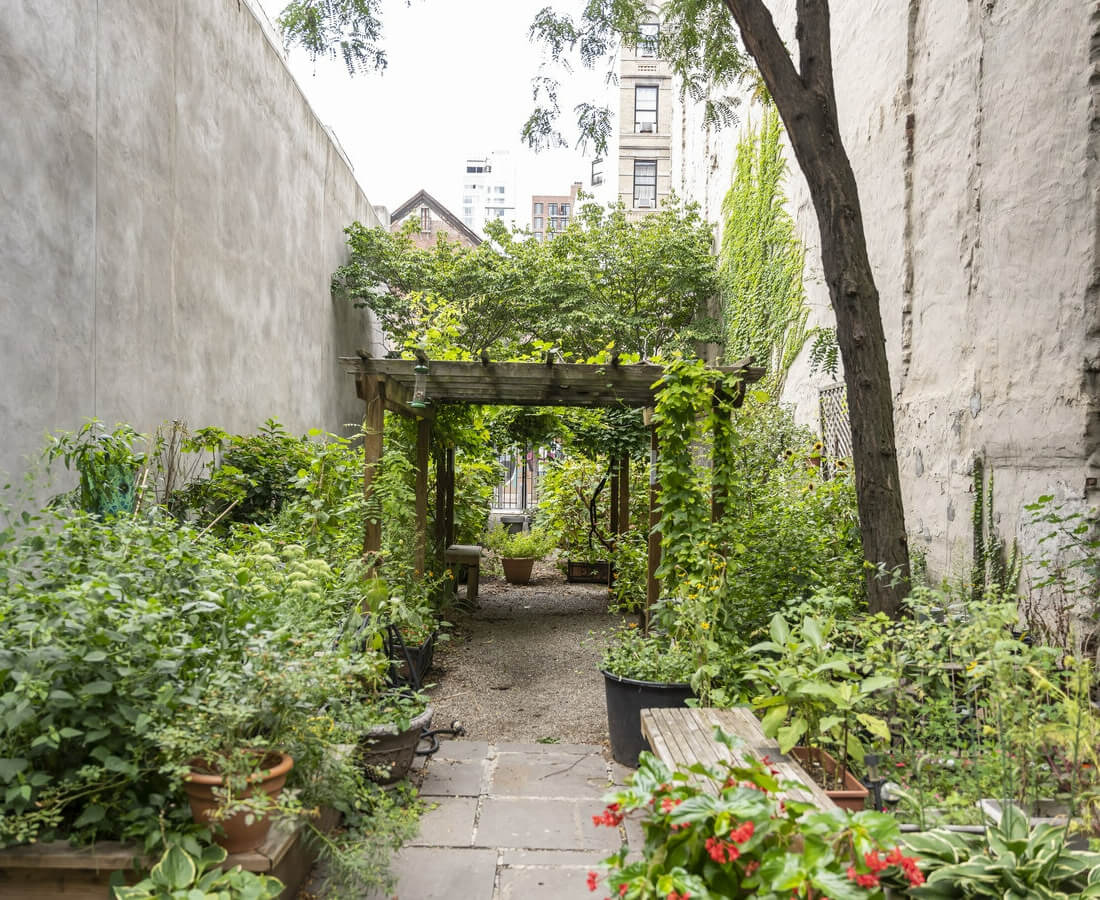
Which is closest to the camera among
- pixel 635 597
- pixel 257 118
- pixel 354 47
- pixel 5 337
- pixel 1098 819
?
pixel 1098 819

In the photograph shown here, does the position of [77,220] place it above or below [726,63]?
below

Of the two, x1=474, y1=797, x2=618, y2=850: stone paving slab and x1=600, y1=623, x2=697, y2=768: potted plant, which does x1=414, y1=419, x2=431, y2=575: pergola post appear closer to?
x1=600, y1=623, x2=697, y2=768: potted plant

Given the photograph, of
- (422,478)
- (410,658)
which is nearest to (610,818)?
(410,658)

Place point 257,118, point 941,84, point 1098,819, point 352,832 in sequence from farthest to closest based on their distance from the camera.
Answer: point 257,118
point 941,84
point 352,832
point 1098,819

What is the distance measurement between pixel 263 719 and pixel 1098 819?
2577 millimetres

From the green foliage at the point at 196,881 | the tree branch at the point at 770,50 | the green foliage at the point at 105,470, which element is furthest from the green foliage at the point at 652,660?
the tree branch at the point at 770,50

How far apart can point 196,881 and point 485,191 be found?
13402 cm

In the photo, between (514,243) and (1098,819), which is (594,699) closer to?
(1098,819)

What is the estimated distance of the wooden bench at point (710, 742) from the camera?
2.54 metres

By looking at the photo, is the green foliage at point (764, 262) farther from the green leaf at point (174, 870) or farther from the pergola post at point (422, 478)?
the green leaf at point (174, 870)

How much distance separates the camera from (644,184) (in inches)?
869

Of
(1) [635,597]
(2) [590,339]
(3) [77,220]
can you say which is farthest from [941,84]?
(2) [590,339]

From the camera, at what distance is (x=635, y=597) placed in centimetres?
709

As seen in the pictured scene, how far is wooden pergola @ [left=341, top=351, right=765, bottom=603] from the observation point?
533cm
